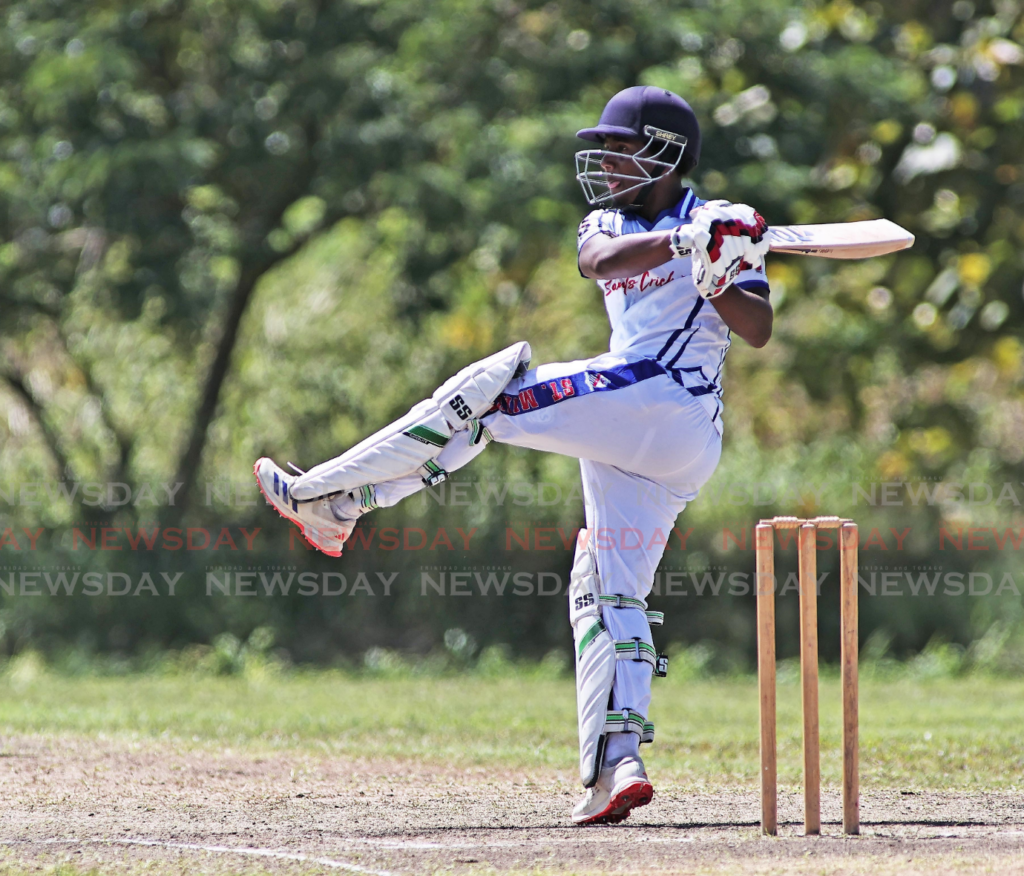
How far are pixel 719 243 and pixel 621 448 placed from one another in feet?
2.33

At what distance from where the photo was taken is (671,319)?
4.38m

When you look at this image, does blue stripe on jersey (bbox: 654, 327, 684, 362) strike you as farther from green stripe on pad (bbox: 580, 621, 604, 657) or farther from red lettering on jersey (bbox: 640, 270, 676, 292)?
green stripe on pad (bbox: 580, 621, 604, 657)

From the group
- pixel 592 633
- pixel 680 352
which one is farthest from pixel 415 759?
pixel 680 352

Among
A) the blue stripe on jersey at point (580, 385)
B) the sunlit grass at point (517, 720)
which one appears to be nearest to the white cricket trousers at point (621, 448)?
the blue stripe on jersey at point (580, 385)

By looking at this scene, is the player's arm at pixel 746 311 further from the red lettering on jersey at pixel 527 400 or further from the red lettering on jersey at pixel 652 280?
the red lettering on jersey at pixel 527 400

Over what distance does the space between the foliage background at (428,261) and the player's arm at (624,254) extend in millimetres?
6056

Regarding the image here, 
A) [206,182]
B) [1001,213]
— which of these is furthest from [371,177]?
[1001,213]

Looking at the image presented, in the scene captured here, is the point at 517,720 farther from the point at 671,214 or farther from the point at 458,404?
the point at 671,214

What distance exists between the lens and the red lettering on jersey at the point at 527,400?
430 cm

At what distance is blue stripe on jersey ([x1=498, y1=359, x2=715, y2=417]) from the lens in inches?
168

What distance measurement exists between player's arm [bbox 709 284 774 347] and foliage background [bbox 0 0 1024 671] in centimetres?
613

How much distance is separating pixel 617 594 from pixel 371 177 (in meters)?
6.96

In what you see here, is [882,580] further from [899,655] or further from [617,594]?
[617,594]

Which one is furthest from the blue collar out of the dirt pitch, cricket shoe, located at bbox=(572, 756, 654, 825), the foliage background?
the foliage background
